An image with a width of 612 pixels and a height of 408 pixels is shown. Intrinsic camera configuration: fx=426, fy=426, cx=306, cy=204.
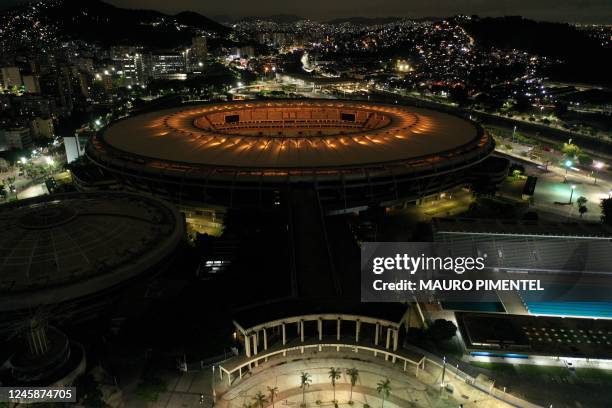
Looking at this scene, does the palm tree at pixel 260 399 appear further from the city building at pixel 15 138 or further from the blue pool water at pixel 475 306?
the city building at pixel 15 138

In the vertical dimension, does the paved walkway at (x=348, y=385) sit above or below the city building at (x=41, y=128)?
below

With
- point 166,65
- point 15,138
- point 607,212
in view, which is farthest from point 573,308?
point 166,65

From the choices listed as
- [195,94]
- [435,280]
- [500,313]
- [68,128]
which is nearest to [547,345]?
[500,313]

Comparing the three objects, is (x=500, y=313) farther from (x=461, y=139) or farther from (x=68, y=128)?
(x=68, y=128)

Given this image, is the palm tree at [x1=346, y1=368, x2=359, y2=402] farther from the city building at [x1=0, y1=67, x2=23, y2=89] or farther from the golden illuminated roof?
the city building at [x1=0, y1=67, x2=23, y2=89]

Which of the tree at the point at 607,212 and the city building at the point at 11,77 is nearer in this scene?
the tree at the point at 607,212

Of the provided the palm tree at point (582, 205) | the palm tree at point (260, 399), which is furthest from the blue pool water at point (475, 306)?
the palm tree at point (582, 205)

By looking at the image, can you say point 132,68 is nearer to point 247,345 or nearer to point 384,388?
point 247,345
